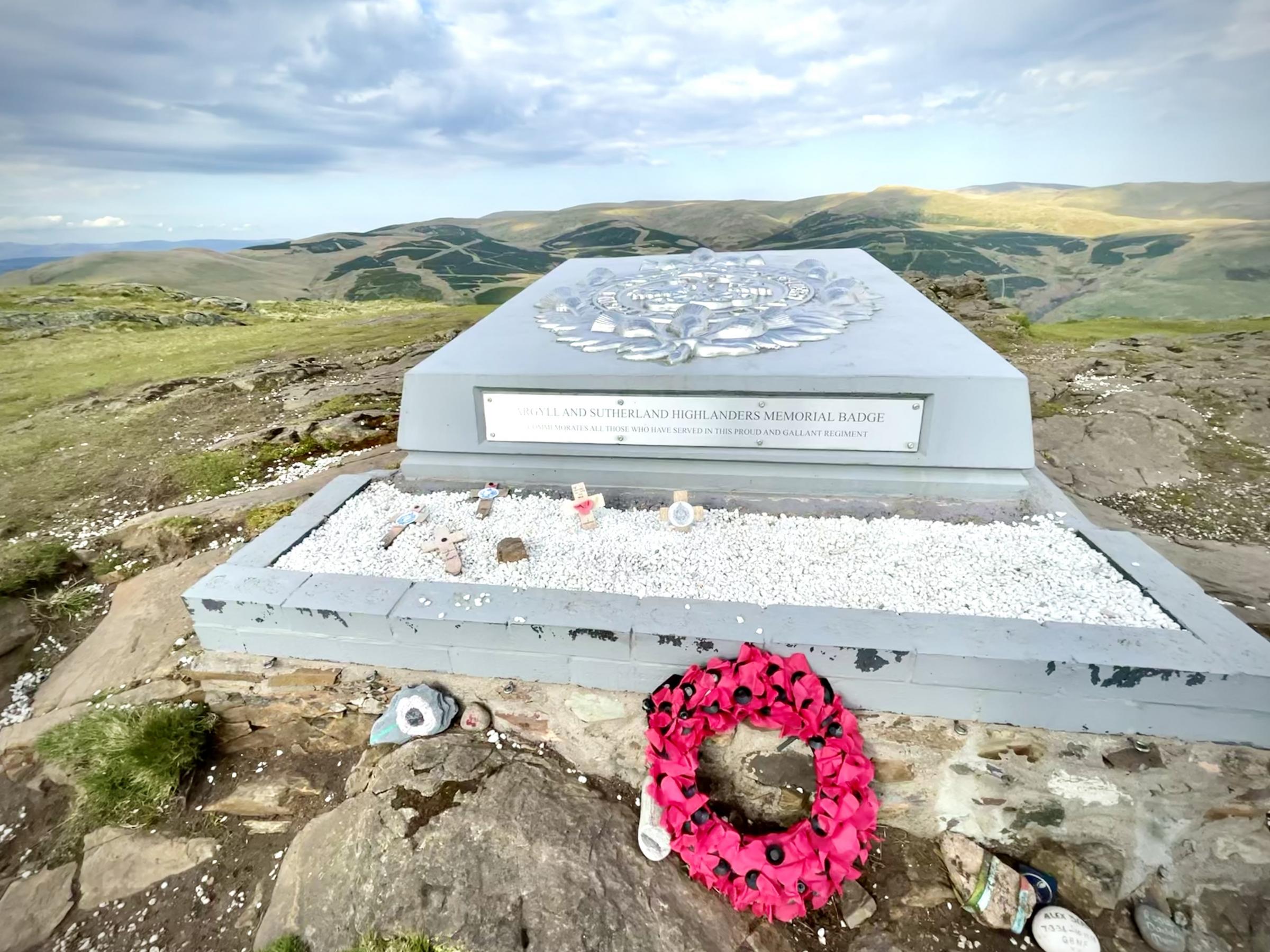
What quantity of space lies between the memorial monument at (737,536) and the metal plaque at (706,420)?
0.06ft

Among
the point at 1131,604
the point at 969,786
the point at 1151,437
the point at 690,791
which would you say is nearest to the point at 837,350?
the point at 1131,604

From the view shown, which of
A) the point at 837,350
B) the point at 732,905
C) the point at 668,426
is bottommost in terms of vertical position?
the point at 732,905

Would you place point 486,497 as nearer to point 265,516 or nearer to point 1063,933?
point 265,516

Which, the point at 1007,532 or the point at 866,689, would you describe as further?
the point at 1007,532

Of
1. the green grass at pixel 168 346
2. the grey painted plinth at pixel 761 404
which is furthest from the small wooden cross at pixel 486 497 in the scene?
the green grass at pixel 168 346

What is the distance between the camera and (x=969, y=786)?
277 centimetres

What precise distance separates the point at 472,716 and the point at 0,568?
441 centimetres

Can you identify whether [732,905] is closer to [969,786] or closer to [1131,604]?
[969,786]

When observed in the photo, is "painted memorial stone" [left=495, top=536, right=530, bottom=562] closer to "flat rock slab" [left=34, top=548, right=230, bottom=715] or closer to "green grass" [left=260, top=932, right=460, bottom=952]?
"green grass" [left=260, top=932, right=460, bottom=952]

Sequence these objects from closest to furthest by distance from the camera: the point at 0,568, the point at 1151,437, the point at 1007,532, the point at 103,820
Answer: the point at 103,820
the point at 1007,532
the point at 0,568
the point at 1151,437

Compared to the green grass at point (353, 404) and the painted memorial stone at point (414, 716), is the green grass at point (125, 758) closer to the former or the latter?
the painted memorial stone at point (414, 716)

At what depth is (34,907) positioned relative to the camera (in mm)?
2764

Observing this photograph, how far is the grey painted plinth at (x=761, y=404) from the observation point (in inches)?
144

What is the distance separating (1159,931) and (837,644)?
6.22 feet
